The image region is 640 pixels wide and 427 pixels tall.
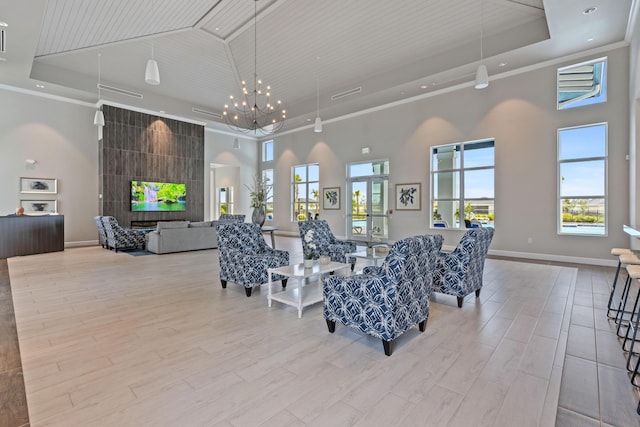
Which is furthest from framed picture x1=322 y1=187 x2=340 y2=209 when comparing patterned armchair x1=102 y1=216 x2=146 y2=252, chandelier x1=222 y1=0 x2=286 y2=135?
patterned armchair x1=102 y1=216 x2=146 y2=252

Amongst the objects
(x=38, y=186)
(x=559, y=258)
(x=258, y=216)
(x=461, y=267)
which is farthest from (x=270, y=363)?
(x=38, y=186)

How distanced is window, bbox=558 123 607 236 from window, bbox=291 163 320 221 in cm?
743

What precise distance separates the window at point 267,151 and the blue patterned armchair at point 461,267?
10.9 m

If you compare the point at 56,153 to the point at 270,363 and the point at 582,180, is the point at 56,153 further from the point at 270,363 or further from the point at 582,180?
the point at 582,180

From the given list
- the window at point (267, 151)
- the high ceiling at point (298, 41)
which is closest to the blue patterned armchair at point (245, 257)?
the high ceiling at point (298, 41)

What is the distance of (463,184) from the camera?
8164mm

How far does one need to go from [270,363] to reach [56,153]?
1008 cm

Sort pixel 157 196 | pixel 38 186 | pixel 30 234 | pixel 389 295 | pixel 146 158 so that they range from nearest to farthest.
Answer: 1. pixel 389 295
2. pixel 30 234
3. pixel 38 186
4. pixel 146 158
5. pixel 157 196

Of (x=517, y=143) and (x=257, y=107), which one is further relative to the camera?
(x=257, y=107)

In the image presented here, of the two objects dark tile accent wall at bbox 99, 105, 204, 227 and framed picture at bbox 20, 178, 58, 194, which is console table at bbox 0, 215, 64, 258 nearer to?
framed picture at bbox 20, 178, 58, 194

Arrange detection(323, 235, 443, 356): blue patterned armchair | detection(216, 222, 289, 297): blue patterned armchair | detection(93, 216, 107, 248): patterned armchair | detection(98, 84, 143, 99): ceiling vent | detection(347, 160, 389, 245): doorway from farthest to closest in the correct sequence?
detection(347, 160, 389, 245): doorway
detection(98, 84, 143, 99): ceiling vent
detection(93, 216, 107, 248): patterned armchair
detection(216, 222, 289, 297): blue patterned armchair
detection(323, 235, 443, 356): blue patterned armchair

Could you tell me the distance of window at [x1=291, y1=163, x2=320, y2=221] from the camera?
468 inches

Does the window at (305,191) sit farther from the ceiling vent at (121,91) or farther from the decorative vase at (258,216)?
the ceiling vent at (121,91)

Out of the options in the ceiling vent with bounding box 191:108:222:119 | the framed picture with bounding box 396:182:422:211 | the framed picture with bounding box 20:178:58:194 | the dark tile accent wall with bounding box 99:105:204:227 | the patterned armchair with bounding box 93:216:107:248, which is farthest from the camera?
the ceiling vent with bounding box 191:108:222:119
